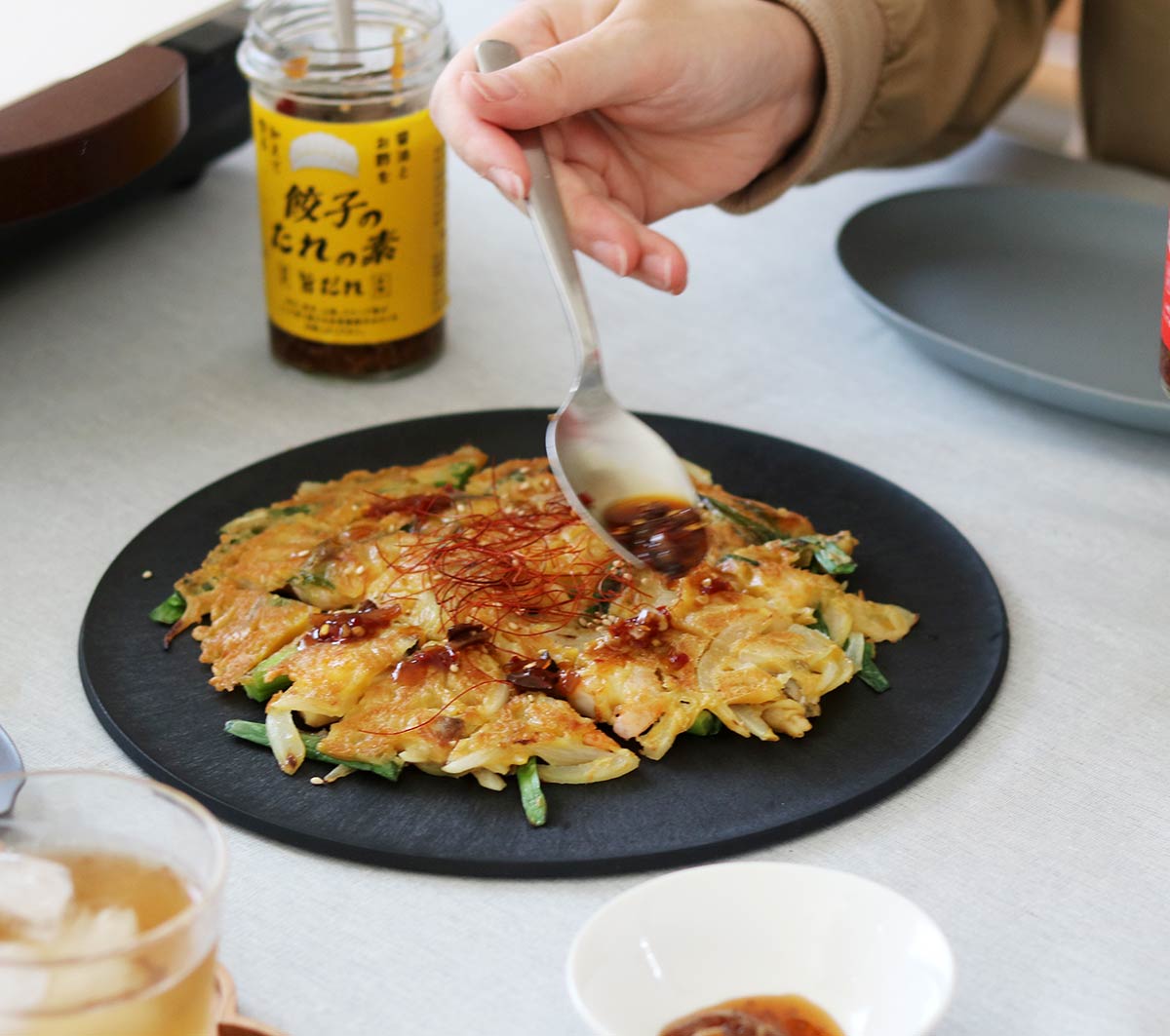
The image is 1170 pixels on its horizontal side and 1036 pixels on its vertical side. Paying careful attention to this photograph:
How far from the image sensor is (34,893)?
0.71 meters

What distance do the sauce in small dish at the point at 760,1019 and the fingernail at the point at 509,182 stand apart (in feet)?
2.46

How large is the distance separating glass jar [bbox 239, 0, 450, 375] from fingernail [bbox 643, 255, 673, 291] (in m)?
0.31

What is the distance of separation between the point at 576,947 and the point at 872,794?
0.32 metres

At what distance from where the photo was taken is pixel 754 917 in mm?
872

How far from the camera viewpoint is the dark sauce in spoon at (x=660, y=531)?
120cm

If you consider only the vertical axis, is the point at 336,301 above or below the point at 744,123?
below

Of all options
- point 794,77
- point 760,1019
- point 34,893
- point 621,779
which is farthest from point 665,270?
point 34,893

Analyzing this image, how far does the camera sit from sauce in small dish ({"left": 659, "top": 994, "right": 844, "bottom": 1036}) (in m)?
0.81

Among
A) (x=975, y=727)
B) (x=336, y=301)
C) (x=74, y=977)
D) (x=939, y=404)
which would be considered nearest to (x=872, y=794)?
(x=975, y=727)

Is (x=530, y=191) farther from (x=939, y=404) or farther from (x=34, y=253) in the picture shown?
(x=34, y=253)

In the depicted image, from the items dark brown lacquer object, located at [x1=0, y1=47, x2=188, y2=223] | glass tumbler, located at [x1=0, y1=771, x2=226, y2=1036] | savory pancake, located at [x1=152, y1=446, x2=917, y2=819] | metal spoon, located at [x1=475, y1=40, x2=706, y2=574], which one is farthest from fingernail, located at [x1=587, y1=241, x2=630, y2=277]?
glass tumbler, located at [x1=0, y1=771, x2=226, y2=1036]

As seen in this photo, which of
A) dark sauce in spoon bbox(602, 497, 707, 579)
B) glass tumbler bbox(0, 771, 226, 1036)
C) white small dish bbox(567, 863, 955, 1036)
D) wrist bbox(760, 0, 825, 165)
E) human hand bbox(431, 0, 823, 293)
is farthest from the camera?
wrist bbox(760, 0, 825, 165)

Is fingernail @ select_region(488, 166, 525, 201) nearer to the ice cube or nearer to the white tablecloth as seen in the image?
the white tablecloth

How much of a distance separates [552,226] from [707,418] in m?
0.43
